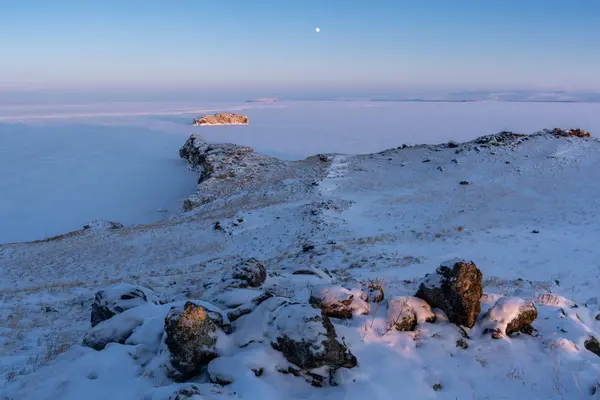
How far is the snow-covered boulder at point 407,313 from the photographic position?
6.93 m

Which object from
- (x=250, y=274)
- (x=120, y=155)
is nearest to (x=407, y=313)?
(x=250, y=274)

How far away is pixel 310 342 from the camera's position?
5676mm

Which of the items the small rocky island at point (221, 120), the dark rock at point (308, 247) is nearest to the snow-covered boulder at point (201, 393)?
the dark rock at point (308, 247)

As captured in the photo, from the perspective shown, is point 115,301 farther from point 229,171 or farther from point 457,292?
point 229,171

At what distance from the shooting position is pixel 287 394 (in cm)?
538

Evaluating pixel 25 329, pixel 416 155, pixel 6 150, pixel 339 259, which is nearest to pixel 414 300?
pixel 339 259

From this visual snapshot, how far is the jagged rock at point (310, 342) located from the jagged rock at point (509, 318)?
277 cm

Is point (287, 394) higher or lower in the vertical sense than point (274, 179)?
higher

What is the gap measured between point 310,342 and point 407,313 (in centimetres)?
217

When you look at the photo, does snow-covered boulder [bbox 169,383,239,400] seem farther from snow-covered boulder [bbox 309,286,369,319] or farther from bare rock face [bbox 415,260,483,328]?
bare rock face [bbox 415,260,483,328]

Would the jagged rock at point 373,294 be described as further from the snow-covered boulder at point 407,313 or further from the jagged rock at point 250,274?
the jagged rock at point 250,274

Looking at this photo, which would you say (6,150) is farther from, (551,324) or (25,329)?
(551,324)

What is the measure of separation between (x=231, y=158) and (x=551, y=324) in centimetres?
3719

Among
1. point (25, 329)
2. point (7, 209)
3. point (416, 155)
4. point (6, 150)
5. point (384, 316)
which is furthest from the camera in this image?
point (6, 150)
